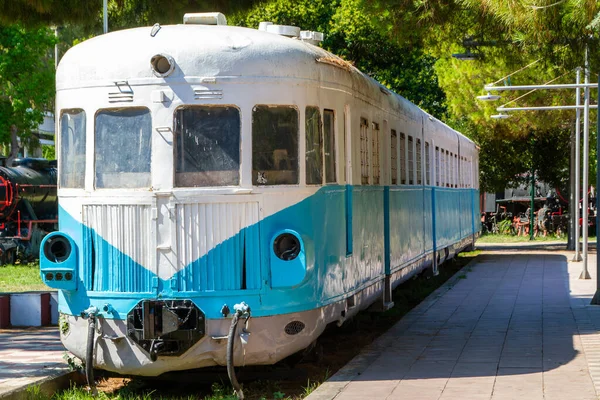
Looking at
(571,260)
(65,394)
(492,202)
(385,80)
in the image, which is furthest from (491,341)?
(492,202)

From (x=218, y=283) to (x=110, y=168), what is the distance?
1.37 meters

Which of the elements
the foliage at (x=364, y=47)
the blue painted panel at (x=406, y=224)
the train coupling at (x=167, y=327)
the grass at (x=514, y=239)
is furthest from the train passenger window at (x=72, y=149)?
the grass at (x=514, y=239)

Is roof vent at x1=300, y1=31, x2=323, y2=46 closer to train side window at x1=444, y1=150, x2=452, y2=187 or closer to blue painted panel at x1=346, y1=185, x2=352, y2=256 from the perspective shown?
blue painted panel at x1=346, y1=185, x2=352, y2=256

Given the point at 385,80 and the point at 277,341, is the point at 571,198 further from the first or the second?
the point at 277,341

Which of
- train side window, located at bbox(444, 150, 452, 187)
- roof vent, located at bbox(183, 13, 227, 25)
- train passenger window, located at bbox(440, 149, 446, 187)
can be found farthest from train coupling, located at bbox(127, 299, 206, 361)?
train side window, located at bbox(444, 150, 452, 187)

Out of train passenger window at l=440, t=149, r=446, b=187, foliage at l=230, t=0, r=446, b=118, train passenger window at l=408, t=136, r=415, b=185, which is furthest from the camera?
foliage at l=230, t=0, r=446, b=118

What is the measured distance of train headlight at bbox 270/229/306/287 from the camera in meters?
8.79

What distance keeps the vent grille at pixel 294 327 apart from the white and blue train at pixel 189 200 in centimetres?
2

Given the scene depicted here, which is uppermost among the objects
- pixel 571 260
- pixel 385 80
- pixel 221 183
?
pixel 385 80

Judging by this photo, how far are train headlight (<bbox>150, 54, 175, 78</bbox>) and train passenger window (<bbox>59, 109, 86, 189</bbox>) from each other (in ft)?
2.58

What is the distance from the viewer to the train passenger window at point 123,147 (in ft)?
29.1

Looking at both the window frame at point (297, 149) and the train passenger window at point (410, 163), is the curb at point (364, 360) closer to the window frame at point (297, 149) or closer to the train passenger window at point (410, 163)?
the window frame at point (297, 149)

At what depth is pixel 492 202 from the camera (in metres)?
54.8

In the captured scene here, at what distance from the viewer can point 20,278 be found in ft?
69.7
